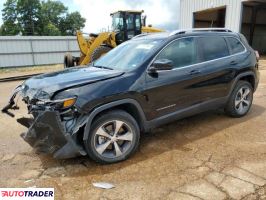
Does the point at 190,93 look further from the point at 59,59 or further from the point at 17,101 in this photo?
the point at 59,59

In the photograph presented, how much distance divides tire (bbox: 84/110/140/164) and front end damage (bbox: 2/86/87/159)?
186 mm

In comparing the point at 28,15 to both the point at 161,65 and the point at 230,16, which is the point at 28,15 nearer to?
the point at 230,16

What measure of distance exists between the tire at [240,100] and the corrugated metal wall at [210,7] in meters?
13.5

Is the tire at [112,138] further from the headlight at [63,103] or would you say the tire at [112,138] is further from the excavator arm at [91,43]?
the excavator arm at [91,43]

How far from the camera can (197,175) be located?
348 centimetres

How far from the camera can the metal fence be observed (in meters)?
19.9

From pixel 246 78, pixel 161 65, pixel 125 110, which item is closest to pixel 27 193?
pixel 125 110

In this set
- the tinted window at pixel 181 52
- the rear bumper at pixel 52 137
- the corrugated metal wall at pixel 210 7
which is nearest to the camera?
the rear bumper at pixel 52 137

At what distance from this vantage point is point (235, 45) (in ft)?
17.9

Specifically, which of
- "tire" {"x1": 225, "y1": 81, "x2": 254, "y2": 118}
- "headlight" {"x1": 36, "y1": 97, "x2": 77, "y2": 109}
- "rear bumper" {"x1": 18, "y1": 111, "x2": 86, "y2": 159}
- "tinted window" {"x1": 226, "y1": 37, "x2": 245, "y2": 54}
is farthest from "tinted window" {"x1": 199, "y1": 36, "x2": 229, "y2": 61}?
"rear bumper" {"x1": 18, "y1": 111, "x2": 86, "y2": 159}

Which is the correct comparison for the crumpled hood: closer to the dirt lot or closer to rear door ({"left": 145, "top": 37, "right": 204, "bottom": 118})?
rear door ({"left": 145, "top": 37, "right": 204, "bottom": 118})

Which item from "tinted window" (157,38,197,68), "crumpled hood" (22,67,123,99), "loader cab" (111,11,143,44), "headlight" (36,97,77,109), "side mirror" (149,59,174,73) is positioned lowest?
"headlight" (36,97,77,109)

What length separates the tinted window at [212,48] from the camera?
16.0ft

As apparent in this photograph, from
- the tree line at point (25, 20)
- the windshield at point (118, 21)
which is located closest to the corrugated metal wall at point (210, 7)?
the windshield at point (118, 21)
